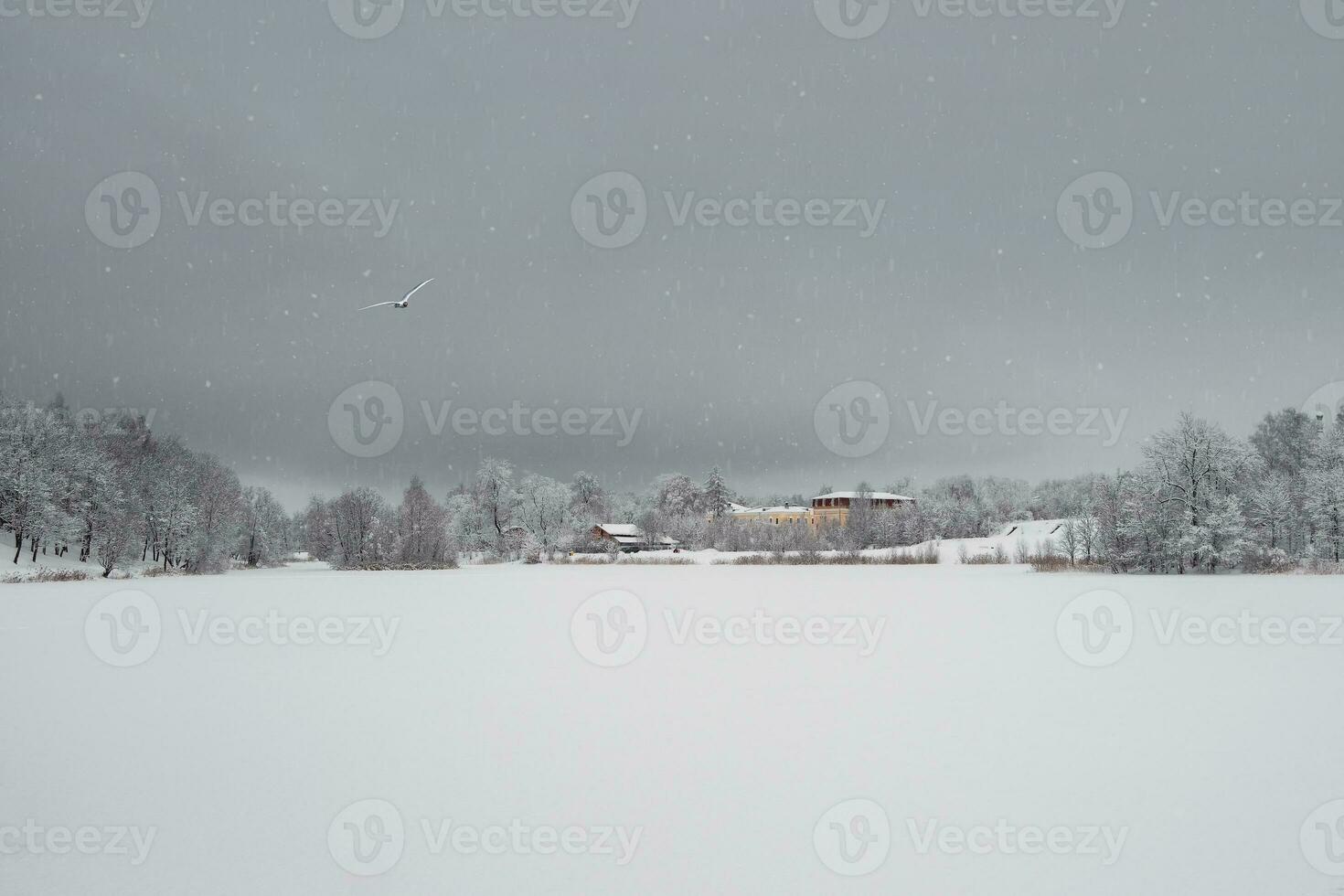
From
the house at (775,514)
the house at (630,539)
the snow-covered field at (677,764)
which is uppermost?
the house at (775,514)

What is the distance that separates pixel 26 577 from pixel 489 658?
136 ft

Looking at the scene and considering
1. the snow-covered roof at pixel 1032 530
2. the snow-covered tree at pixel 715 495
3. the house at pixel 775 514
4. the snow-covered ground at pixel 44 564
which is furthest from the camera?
the house at pixel 775 514

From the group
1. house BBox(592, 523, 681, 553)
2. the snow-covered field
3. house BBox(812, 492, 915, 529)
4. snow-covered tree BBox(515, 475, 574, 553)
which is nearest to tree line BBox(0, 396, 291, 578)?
snow-covered tree BBox(515, 475, 574, 553)

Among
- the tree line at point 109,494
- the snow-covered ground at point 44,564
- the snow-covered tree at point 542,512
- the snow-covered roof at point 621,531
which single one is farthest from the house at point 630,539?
the snow-covered ground at point 44,564

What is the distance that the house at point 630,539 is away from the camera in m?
98.2

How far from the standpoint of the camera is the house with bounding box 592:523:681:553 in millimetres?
98188

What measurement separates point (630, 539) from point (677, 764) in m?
93.5

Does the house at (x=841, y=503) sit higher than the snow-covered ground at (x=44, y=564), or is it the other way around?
the house at (x=841, y=503)

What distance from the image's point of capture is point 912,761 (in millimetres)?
7457

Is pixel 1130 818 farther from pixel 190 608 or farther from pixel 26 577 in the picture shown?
pixel 26 577

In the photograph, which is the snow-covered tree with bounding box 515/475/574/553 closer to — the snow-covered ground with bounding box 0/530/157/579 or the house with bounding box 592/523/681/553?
the house with bounding box 592/523/681/553

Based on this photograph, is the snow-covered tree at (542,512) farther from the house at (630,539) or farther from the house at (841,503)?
the house at (841,503)

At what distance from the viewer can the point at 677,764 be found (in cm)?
744

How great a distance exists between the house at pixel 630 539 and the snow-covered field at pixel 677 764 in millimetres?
81930
